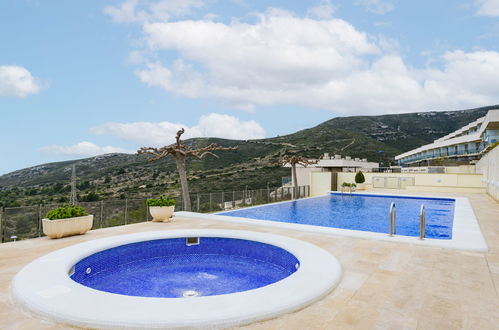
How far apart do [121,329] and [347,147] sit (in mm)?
54475

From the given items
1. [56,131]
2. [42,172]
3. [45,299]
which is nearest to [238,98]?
[56,131]

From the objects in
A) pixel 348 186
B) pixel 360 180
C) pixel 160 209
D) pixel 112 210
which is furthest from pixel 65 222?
pixel 360 180

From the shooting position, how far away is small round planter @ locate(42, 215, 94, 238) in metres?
7.11

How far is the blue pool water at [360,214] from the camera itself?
11.1m

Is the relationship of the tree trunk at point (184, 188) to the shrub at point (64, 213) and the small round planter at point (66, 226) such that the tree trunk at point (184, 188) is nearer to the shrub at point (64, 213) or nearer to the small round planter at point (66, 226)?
the small round planter at point (66, 226)

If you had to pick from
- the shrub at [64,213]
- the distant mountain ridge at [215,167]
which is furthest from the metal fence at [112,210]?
the distant mountain ridge at [215,167]

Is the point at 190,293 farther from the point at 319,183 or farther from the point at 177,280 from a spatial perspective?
the point at 319,183

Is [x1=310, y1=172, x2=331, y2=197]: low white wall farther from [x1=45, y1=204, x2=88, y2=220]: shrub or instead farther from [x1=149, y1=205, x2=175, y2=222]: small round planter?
[x1=45, y1=204, x2=88, y2=220]: shrub

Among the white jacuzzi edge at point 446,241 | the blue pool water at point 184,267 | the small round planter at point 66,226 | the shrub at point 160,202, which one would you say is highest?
the shrub at point 160,202

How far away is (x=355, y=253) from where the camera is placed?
576cm

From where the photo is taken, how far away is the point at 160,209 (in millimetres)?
9711

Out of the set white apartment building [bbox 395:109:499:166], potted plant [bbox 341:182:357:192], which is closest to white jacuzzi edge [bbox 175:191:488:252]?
potted plant [bbox 341:182:357:192]

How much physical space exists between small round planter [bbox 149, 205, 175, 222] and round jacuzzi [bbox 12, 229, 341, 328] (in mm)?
2443

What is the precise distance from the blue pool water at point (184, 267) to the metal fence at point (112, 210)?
120 inches
